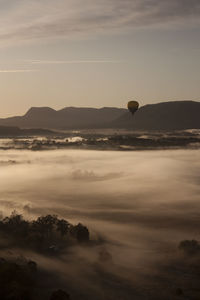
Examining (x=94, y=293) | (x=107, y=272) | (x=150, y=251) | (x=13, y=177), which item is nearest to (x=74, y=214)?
(x=150, y=251)

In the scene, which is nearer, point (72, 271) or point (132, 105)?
point (72, 271)

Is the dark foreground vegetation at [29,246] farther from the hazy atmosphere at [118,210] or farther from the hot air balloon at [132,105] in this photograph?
the hot air balloon at [132,105]

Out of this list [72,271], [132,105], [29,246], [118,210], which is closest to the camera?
[72,271]

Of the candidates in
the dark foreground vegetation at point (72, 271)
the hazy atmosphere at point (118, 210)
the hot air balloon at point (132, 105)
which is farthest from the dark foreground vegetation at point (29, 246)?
the hot air balloon at point (132, 105)

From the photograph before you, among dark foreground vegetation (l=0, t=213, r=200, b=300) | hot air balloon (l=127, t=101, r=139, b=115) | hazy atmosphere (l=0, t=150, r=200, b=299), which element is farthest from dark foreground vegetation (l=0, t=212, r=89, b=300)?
hot air balloon (l=127, t=101, r=139, b=115)

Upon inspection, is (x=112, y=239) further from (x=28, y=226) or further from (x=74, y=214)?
(x=74, y=214)

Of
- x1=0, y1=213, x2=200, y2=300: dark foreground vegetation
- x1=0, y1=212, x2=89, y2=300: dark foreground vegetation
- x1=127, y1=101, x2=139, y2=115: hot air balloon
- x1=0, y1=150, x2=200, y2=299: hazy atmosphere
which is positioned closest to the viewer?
x1=0, y1=212, x2=89, y2=300: dark foreground vegetation

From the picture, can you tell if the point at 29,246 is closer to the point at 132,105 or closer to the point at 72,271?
the point at 72,271

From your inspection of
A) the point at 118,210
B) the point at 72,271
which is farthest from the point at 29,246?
the point at 118,210

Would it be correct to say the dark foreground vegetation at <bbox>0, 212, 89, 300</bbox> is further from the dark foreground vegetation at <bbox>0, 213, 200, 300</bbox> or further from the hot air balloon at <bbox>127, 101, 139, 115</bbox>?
the hot air balloon at <bbox>127, 101, 139, 115</bbox>
